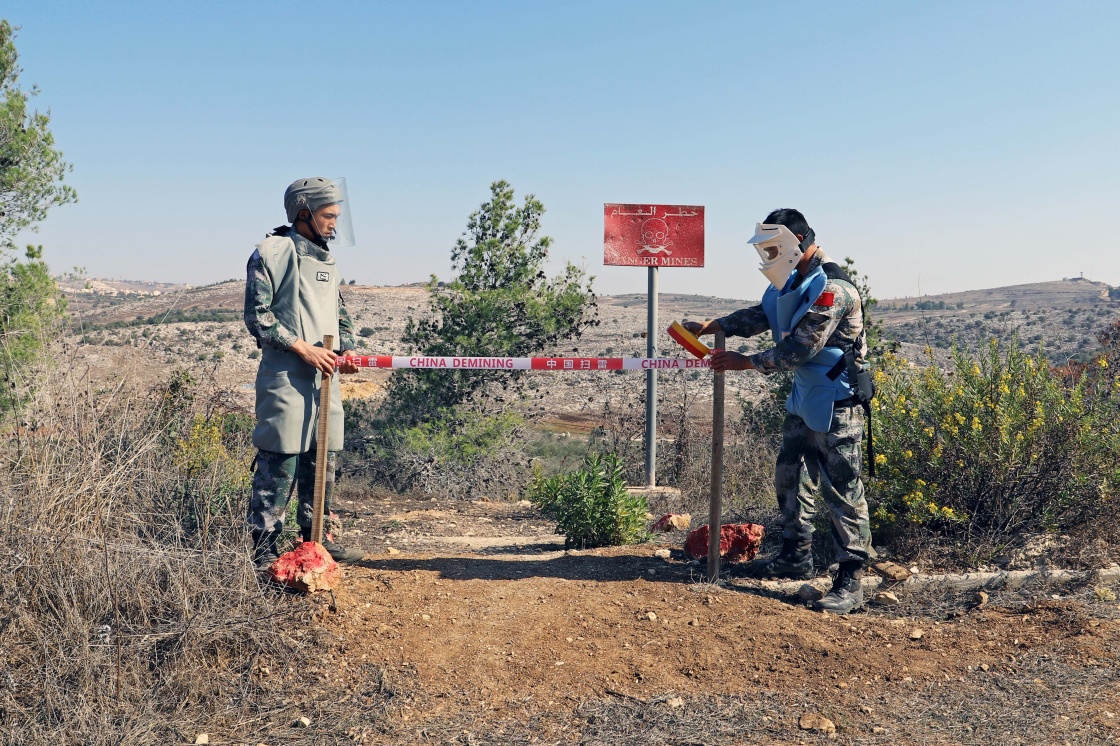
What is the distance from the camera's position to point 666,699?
381 cm

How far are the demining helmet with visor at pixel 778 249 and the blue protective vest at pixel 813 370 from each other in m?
0.06

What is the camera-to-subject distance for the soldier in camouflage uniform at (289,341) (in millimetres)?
4648

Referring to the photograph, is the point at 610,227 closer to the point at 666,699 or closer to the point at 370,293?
the point at 666,699

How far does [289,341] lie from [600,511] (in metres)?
2.62

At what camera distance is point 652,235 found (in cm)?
943

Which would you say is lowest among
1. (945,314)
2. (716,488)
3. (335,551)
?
(335,551)

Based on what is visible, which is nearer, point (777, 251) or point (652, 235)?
point (777, 251)

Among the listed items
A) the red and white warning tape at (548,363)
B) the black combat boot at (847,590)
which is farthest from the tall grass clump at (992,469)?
the red and white warning tape at (548,363)

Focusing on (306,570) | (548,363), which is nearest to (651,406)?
(548,363)

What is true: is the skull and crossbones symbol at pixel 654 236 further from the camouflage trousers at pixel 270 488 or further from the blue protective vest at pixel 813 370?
the camouflage trousers at pixel 270 488

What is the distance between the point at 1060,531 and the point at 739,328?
8.60 ft

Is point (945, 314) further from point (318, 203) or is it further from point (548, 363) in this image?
point (318, 203)

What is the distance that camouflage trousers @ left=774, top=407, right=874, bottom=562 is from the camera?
4816 mm

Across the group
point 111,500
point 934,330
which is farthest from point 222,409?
point 934,330
